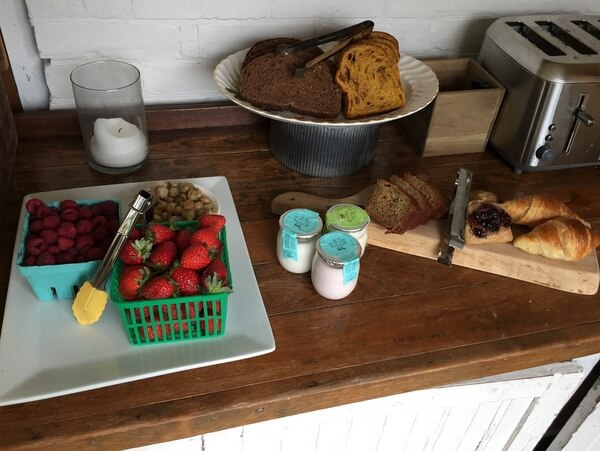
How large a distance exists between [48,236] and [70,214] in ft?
0.18

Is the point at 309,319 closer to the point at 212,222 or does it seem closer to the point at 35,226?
the point at 212,222

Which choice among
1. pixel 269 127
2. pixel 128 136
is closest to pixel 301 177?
pixel 269 127

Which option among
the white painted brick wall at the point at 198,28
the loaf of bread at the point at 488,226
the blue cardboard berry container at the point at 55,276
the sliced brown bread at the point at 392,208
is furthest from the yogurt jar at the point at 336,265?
the white painted brick wall at the point at 198,28

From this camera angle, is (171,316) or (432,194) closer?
(171,316)

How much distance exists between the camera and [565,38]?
115 centimetres

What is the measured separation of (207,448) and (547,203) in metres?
0.69

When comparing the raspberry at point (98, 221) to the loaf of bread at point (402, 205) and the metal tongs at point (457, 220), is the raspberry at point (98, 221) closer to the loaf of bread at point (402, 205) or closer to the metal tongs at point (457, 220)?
the loaf of bread at point (402, 205)

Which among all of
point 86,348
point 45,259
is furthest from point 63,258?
point 86,348

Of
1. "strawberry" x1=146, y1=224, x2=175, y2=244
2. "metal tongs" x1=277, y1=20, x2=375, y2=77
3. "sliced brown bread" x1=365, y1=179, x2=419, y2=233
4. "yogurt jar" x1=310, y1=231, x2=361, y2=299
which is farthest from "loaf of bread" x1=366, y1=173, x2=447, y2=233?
"strawberry" x1=146, y1=224, x2=175, y2=244

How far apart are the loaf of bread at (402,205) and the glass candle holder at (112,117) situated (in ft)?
1.50

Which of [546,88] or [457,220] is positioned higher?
[546,88]

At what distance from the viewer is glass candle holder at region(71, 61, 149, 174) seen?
3.42ft

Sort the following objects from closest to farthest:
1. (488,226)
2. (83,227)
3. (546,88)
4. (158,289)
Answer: (158,289) < (83,227) < (488,226) < (546,88)

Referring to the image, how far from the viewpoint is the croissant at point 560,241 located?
925 millimetres
